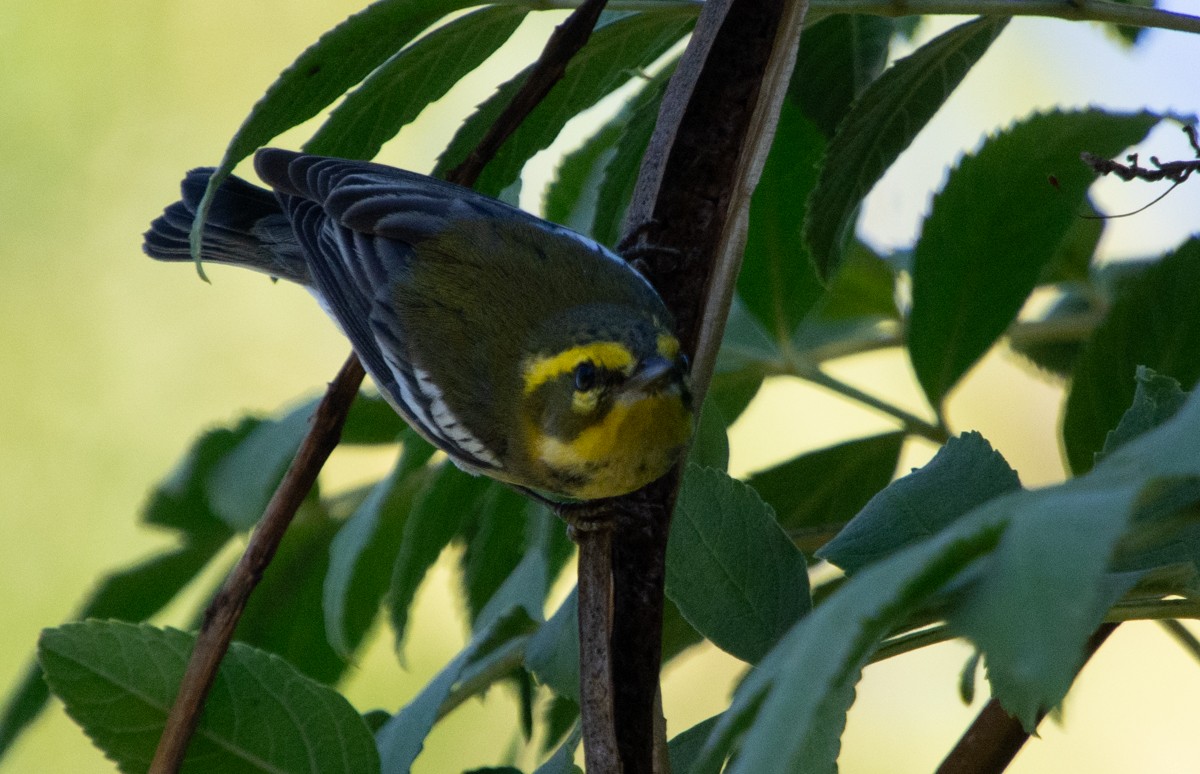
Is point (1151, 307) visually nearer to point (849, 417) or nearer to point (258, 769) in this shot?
point (258, 769)

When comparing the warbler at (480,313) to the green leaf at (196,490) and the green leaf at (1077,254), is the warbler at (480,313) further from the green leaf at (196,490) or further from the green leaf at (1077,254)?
the green leaf at (1077,254)

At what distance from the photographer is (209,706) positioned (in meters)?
1.04

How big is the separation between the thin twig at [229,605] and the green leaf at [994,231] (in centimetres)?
65

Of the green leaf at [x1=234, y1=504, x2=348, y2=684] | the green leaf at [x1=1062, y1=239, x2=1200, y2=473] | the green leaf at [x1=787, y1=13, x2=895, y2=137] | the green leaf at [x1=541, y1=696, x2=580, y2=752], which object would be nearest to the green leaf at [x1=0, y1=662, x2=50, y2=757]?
the green leaf at [x1=234, y1=504, x2=348, y2=684]

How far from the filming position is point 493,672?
117 cm

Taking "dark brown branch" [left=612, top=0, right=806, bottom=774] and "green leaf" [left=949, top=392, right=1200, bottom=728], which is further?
"dark brown branch" [left=612, top=0, right=806, bottom=774]

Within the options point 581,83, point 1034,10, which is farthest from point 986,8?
point 581,83

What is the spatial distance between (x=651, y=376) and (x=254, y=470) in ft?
1.54

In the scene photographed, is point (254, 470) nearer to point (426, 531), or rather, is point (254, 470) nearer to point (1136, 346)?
point (426, 531)

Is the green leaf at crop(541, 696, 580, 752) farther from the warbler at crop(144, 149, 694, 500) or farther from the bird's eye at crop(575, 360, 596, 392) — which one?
the bird's eye at crop(575, 360, 596, 392)

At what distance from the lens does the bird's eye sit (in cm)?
153

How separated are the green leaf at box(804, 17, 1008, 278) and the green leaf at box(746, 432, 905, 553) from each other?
256mm

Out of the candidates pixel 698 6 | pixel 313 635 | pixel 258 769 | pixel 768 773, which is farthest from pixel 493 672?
pixel 768 773

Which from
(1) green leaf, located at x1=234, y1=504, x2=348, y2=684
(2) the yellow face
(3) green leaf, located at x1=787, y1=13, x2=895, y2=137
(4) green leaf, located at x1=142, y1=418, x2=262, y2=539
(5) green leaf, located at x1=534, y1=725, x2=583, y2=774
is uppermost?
(3) green leaf, located at x1=787, y1=13, x2=895, y2=137
